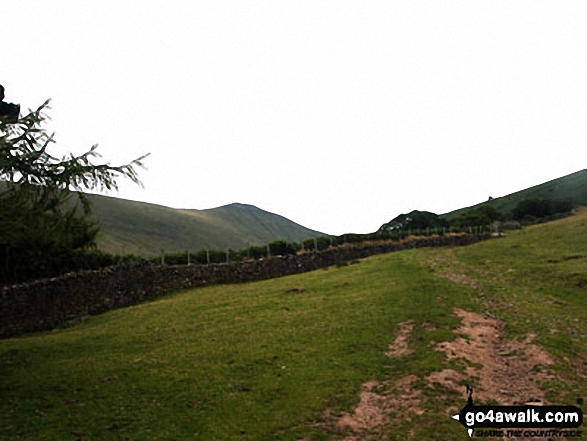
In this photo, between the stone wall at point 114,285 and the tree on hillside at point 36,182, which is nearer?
the tree on hillside at point 36,182

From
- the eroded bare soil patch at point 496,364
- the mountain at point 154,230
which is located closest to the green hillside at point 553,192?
the mountain at point 154,230

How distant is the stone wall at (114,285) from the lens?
26.1 m

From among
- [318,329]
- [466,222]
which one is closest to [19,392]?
[318,329]

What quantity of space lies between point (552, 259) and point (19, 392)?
3236 centimetres

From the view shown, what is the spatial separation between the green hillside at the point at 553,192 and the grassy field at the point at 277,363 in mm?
123807

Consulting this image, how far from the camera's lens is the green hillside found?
467 feet

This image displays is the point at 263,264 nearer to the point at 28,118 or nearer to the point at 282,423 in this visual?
the point at 28,118

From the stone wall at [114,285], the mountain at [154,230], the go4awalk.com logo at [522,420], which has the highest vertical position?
the mountain at [154,230]

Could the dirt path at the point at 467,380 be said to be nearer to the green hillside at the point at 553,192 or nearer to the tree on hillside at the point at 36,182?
the tree on hillside at the point at 36,182

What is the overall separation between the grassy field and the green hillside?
124 m

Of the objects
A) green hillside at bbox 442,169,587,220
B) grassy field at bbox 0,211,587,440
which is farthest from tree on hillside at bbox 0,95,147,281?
green hillside at bbox 442,169,587,220

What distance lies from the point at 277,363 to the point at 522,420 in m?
6.71

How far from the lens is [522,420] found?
10.2 m

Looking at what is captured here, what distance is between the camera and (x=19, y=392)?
1291 cm
